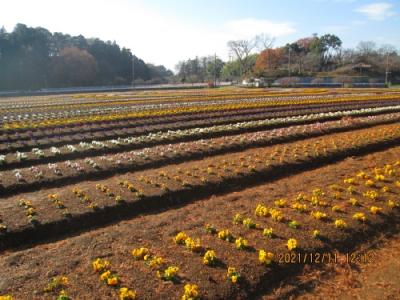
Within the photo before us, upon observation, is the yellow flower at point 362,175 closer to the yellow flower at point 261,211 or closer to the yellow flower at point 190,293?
the yellow flower at point 261,211

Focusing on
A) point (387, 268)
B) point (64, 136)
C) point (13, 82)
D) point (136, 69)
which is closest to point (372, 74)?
point (136, 69)

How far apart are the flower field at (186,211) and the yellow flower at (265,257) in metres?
0.03

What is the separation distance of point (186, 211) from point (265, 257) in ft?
10.9

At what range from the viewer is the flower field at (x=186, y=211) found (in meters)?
6.77

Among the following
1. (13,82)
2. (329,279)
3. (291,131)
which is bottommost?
(329,279)

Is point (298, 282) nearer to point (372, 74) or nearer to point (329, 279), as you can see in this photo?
point (329, 279)

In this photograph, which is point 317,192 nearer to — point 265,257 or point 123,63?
point 265,257

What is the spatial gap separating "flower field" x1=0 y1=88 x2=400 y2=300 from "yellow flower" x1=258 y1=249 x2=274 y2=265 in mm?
25

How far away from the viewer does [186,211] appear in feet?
32.8

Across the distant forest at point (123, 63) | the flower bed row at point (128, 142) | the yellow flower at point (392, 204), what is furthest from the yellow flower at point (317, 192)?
the distant forest at point (123, 63)

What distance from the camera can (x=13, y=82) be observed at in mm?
83062

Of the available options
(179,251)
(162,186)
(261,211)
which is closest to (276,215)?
(261,211)

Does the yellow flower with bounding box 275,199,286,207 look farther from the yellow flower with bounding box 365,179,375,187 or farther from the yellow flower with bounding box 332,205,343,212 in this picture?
the yellow flower with bounding box 365,179,375,187

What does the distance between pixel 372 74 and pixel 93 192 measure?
10704 cm
